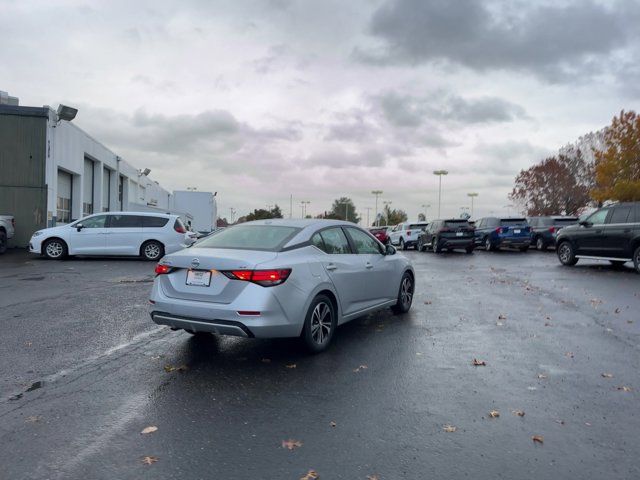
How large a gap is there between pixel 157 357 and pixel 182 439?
7.48 feet

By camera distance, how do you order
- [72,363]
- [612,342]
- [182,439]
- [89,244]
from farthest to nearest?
[89,244] < [612,342] < [72,363] < [182,439]

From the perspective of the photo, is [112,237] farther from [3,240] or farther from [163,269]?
[163,269]

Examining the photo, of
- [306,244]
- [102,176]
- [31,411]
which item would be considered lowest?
[31,411]

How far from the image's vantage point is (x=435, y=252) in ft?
84.2

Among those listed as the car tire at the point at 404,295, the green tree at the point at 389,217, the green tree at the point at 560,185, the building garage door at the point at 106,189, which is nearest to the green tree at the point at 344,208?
the green tree at the point at 389,217

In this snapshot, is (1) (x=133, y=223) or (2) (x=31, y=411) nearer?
(2) (x=31, y=411)

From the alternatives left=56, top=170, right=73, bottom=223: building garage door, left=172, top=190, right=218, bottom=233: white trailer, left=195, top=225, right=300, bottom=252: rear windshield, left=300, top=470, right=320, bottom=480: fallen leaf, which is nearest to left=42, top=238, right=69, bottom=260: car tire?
left=56, top=170, right=73, bottom=223: building garage door

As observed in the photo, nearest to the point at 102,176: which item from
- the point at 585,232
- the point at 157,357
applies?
the point at 585,232

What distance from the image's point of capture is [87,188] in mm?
29766

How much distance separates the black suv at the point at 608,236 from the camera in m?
14.4

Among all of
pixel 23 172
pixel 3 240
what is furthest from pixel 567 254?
pixel 23 172

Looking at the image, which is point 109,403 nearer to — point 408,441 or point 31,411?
point 31,411

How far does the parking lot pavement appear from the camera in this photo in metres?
3.40

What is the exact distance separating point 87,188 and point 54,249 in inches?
527
